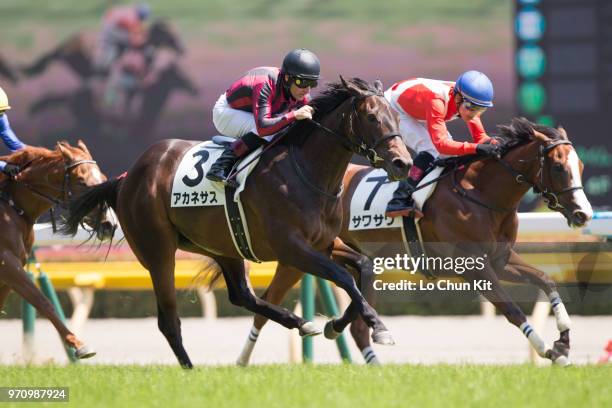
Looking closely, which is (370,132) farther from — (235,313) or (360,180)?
(235,313)

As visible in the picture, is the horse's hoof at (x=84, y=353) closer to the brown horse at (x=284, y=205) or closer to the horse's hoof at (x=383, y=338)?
the brown horse at (x=284, y=205)

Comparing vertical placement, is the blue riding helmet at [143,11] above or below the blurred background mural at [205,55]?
above

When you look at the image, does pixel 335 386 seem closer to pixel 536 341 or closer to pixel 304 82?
pixel 536 341

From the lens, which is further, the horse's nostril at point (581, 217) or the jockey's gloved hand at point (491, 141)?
the jockey's gloved hand at point (491, 141)

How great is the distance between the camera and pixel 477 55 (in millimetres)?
13742

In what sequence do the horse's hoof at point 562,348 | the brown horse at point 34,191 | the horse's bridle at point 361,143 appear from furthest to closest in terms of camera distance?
the brown horse at point 34,191
the horse's hoof at point 562,348
the horse's bridle at point 361,143

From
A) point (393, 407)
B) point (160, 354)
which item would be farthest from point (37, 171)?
point (393, 407)

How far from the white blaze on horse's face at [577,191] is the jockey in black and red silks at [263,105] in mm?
1437

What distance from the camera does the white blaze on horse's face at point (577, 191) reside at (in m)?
6.06

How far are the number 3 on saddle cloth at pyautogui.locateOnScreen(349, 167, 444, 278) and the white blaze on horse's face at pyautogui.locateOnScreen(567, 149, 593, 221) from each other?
79 centimetres

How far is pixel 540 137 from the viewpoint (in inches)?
249

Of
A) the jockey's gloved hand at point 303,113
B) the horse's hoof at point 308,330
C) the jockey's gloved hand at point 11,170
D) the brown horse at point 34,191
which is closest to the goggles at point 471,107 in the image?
the jockey's gloved hand at point 303,113

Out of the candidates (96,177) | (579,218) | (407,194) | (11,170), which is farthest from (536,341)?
(11,170)

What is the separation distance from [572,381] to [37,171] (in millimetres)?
3547
